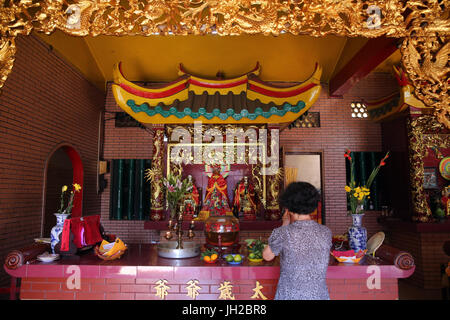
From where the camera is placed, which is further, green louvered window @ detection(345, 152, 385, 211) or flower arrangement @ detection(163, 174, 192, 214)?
green louvered window @ detection(345, 152, 385, 211)

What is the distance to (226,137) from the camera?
20.4ft

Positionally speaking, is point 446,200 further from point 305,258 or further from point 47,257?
point 47,257

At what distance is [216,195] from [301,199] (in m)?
4.13

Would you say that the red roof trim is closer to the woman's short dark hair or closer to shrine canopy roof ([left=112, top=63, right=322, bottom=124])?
shrine canopy roof ([left=112, top=63, right=322, bottom=124])

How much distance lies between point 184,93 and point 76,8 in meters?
2.77

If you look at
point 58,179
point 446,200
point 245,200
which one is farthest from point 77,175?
point 446,200

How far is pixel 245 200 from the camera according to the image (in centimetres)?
605

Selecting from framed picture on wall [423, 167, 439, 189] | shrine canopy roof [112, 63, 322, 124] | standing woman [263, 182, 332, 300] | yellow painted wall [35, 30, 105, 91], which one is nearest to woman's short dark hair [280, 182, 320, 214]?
standing woman [263, 182, 332, 300]

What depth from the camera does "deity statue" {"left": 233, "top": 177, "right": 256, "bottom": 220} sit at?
5934 millimetres

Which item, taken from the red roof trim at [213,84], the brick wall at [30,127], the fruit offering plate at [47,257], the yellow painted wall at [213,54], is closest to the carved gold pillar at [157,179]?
the red roof trim at [213,84]

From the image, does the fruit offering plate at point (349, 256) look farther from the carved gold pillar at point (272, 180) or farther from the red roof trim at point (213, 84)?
the red roof trim at point (213, 84)

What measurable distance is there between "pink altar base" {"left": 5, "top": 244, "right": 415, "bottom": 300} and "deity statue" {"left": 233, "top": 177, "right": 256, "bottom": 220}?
3072mm

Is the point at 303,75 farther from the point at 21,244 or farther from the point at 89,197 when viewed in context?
the point at 21,244

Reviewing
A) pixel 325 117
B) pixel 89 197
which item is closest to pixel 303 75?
pixel 325 117
